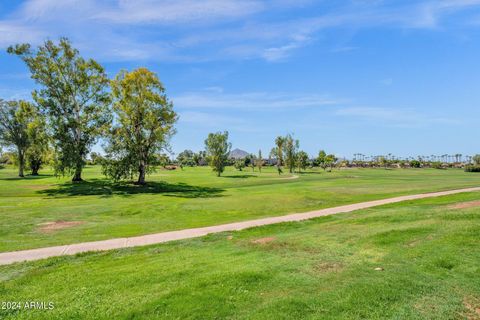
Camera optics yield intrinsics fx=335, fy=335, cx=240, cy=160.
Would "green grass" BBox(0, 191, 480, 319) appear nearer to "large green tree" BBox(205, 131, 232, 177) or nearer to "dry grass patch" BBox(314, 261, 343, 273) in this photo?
"dry grass patch" BBox(314, 261, 343, 273)

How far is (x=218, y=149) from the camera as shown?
68938 mm

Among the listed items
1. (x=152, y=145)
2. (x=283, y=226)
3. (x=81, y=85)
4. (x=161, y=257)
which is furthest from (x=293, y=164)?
(x=161, y=257)

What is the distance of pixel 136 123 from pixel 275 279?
115ft

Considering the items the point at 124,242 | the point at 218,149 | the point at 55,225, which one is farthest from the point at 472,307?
the point at 218,149

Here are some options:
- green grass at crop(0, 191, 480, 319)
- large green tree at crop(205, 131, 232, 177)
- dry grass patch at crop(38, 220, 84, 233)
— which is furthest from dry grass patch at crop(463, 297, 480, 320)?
large green tree at crop(205, 131, 232, 177)

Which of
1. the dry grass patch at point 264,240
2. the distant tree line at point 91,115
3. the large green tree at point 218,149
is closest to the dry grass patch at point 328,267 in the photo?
the dry grass patch at point 264,240

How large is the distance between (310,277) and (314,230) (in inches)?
224

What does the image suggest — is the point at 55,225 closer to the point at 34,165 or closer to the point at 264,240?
the point at 264,240

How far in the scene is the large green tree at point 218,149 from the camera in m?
68.4

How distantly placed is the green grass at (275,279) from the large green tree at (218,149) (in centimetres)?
5728

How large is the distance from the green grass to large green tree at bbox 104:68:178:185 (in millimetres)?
29302

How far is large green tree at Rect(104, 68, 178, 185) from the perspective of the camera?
38.2 meters

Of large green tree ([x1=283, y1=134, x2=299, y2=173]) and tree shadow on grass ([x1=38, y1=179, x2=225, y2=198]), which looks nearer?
tree shadow on grass ([x1=38, y1=179, x2=225, y2=198])

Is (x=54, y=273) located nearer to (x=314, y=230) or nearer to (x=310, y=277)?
(x=310, y=277)
